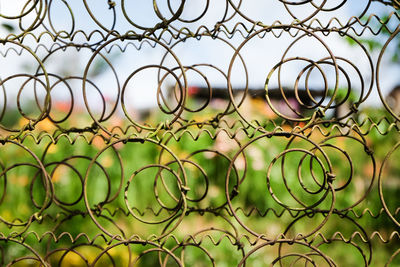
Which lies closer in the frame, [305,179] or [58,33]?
[58,33]

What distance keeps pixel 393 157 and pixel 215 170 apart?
479mm

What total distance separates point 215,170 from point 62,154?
1.25 feet

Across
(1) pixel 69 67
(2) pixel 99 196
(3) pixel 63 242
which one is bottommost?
(3) pixel 63 242

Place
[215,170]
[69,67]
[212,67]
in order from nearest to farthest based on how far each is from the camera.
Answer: [212,67] → [69,67] → [215,170]

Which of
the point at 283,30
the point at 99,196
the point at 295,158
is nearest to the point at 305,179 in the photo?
the point at 295,158

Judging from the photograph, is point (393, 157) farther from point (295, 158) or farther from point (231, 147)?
point (231, 147)

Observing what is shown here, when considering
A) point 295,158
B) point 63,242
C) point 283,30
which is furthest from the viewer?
point 295,158

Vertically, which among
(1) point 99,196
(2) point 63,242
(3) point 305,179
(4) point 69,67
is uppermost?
(4) point 69,67

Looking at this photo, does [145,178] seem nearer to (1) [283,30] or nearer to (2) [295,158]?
(2) [295,158]

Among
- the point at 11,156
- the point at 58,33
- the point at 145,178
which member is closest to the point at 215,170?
the point at 145,178

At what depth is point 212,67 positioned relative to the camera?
607mm

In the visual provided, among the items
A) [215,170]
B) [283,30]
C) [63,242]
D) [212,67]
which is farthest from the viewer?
[215,170]

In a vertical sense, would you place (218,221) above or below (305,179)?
below

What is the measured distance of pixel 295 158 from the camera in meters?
1.27
